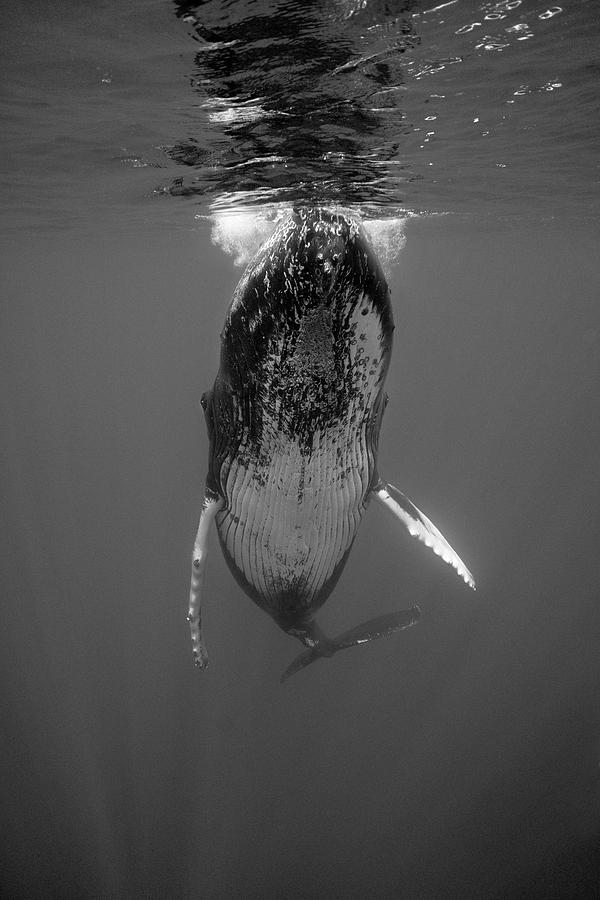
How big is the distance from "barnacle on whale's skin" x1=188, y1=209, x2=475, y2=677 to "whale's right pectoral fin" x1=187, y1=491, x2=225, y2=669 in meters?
0.01

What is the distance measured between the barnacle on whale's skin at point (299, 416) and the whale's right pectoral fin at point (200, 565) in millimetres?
12

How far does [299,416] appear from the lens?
3.20m

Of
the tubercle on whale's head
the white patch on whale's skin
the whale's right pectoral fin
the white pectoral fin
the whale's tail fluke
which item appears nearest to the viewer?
the tubercle on whale's head

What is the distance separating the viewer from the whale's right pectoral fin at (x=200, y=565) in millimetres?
4516

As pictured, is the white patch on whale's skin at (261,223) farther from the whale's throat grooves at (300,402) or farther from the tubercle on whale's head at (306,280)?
the tubercle on whale's head at (306,280)

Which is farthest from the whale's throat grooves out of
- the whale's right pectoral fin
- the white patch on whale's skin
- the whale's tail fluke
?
the white patch on whale's skin

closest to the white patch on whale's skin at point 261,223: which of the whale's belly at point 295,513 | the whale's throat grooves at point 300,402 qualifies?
the whale's belly at point 295,513

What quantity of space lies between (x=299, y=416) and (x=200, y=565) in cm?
218

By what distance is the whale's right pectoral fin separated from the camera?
4.52 metres

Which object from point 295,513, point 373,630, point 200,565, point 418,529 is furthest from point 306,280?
point 373,630

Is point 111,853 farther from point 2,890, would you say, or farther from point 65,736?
point 65,736

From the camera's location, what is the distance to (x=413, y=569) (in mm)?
19172

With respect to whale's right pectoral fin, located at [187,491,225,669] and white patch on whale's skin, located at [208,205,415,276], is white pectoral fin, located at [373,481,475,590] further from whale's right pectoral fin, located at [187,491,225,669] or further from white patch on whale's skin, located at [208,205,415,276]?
white patch on whale's skin, located at [208,205,415,276]

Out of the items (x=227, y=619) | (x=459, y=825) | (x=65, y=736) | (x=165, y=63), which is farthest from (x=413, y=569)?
(x=165, y=63)
